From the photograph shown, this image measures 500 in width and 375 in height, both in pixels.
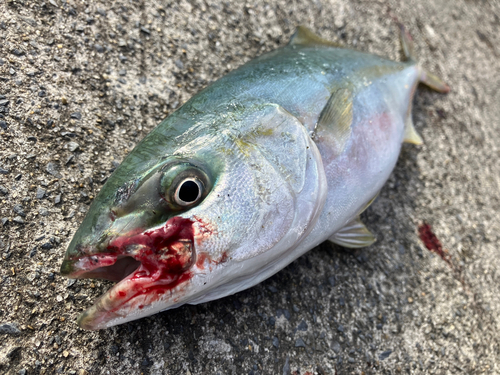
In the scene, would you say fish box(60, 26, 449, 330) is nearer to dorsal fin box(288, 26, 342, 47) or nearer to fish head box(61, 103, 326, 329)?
fish head box(61, 103, 326, 329)

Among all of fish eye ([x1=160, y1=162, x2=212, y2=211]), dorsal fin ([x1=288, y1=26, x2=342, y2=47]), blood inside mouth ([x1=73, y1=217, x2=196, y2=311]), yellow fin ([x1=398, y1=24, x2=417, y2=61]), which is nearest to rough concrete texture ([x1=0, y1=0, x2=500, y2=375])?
yellow fin ([x1=398, y1=24, x2=417, y2=61])

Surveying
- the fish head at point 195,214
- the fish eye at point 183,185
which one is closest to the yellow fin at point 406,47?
the fish head at point 195,214

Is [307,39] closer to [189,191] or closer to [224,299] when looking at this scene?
[189,191]

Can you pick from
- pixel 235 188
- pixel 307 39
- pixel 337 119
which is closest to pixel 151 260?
pixel 235 188

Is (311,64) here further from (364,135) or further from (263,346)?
(263,346)

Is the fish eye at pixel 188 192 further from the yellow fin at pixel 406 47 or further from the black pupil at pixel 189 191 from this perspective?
the yellow fin at pixel 406 47

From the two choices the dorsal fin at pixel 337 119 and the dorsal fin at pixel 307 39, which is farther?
the dorsal fin at pixel 307 39
